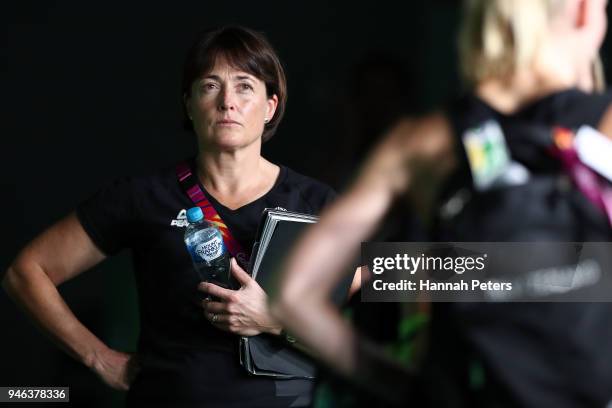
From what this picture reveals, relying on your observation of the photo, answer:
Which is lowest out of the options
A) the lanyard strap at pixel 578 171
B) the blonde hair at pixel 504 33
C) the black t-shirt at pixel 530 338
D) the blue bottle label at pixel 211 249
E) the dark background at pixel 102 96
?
the dark background at pixel 102 96

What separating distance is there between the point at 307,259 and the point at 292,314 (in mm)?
79

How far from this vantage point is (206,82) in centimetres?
243

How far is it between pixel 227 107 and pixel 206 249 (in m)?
0.35

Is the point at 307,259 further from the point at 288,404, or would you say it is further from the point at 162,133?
the point at 162,133

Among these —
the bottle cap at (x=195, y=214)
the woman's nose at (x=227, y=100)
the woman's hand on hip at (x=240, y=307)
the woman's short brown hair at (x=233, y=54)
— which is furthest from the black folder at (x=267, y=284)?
the woman's short brown hair at (x=233, y=54)

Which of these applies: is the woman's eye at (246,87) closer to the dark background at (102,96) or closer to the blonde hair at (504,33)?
the blonde hair at (504,33)

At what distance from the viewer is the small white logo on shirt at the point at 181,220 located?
234 cm

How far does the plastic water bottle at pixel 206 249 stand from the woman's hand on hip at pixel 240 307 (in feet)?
0.11

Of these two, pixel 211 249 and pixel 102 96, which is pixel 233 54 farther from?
pixel 102 96

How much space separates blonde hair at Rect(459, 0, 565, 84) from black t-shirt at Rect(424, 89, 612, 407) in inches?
3.3

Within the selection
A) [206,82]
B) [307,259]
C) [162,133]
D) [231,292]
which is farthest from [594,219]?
[162,133]

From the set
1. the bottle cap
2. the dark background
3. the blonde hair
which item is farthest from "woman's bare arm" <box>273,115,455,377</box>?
the dark background

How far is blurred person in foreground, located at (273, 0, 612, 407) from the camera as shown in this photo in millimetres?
1296

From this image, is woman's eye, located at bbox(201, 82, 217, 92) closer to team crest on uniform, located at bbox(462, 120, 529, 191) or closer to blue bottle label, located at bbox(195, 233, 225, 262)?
blue bottle label, located at bbox(195, 233, 225, 262)
